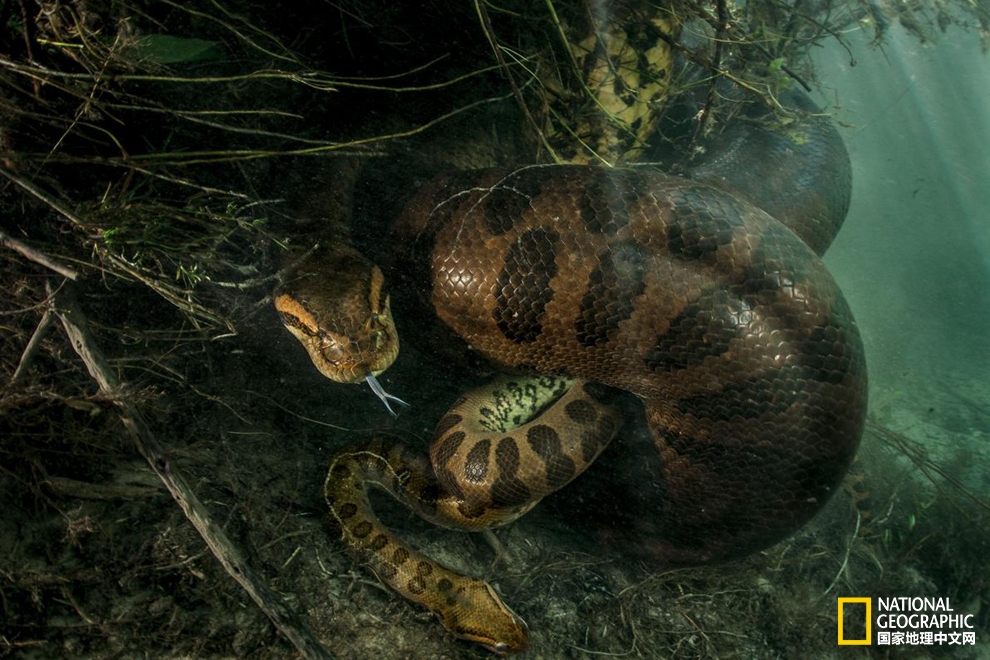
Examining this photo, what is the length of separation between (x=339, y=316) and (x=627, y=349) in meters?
1.56

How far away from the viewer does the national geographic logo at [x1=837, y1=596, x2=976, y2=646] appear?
4.40 m

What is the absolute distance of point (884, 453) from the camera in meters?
6.81

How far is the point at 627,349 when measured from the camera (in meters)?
3.14

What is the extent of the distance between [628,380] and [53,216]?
2.94 meters

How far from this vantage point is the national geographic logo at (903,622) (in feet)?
14.4

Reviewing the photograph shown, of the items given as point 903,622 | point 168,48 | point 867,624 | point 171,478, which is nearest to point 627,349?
point 171,478

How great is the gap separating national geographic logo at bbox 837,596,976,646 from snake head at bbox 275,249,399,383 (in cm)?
413

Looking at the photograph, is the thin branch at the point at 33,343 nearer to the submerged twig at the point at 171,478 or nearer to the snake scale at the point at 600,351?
the submerged twig at the point at 171,478

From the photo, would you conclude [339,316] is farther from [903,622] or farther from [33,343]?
[903,622]

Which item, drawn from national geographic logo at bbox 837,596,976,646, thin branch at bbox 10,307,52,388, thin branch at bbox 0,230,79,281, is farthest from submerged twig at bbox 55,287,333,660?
national geographic logo at bbox 837,596,976,646

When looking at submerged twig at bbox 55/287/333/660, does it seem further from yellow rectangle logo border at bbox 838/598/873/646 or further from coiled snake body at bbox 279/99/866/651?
yellow rectangle logo border at bbox 838/598/873/646

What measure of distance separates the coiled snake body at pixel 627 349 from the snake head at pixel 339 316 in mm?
22

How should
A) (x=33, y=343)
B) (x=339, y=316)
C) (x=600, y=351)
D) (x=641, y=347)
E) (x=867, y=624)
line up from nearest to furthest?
(x=33, y=343)
(x=339, y=316)
(x=641, y=347)
(x=600, y=351)
(x=867, y=624)

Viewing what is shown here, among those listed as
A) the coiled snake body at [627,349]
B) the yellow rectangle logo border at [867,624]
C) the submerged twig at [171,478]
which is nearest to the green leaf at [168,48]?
the submerged twig at [171,478]
